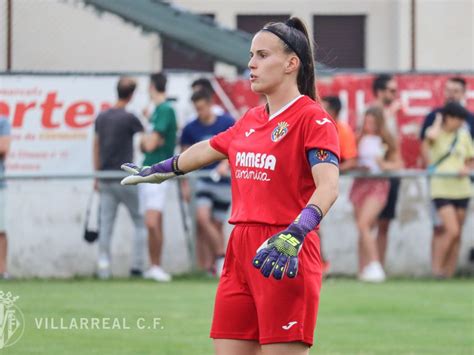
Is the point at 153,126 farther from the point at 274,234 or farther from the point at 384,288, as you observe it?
the point at 274,234

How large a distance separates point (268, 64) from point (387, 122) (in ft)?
31.6

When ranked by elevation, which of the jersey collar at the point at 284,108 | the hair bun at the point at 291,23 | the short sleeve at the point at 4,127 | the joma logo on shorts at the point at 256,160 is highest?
the hair bun at the point at 291,23

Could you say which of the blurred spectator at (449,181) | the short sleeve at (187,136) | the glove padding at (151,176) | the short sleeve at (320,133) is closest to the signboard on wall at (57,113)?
the short sleeve at (187,136)

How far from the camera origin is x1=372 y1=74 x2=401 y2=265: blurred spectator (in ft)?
50.2

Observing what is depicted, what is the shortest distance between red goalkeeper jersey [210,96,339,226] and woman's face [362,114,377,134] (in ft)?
30.3

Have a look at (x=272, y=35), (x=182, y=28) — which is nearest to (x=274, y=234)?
(x=272, y=35)

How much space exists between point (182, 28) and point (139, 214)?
3403 mm

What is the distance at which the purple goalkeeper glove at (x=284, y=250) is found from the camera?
5270 mm

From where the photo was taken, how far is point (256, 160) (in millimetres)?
5684

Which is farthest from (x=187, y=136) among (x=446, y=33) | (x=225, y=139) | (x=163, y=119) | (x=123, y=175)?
(x=446, y=33)

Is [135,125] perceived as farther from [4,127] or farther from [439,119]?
[439,119]

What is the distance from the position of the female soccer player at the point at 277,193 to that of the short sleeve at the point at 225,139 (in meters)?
0.12

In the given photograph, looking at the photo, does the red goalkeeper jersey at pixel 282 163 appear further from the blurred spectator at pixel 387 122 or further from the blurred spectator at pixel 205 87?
the blurred spectator at pixel 387 122

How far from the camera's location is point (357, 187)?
15.3m
